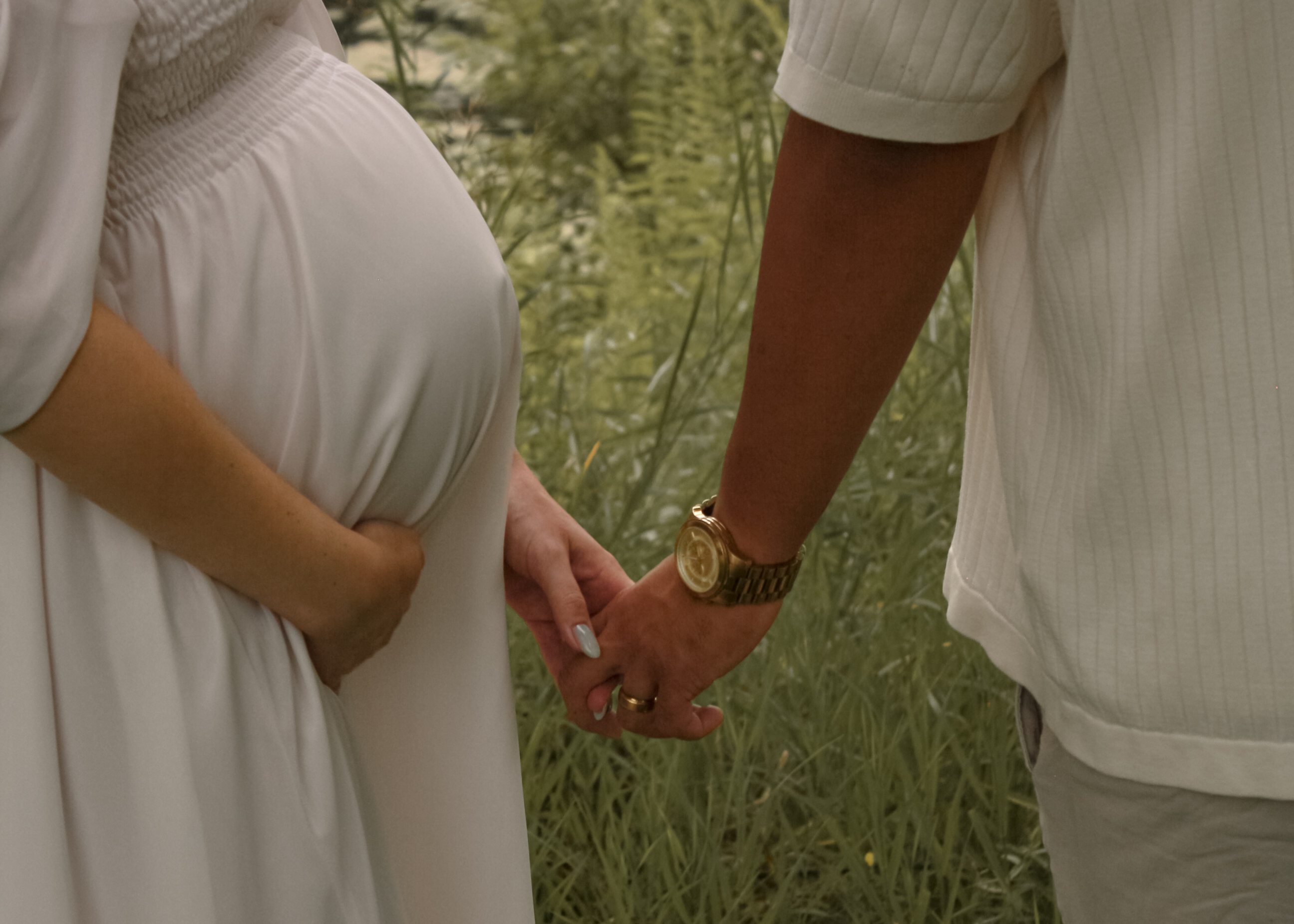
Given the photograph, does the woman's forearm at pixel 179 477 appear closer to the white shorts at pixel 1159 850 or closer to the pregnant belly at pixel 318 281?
the pregnant belly at pixel 318 281

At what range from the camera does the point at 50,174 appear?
0.76 meters

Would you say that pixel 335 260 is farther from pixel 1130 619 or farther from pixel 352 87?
pixel 1130 619

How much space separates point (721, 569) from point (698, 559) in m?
0.03

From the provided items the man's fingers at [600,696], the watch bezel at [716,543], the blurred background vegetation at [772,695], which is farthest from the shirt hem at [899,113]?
the blurred background vegetation at [772,695]

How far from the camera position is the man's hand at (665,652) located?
1264 millimetres

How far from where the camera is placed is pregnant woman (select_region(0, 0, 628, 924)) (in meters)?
0.77

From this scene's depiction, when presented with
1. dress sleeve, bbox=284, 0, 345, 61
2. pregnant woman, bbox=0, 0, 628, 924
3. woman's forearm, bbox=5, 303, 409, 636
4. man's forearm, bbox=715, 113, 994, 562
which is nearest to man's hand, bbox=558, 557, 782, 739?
man's forearm, bbox=715, 113, 994, 562

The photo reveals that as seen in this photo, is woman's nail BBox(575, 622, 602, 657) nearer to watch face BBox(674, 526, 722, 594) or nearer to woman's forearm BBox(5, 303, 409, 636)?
watch face BBox(674, 526, 722, 594)

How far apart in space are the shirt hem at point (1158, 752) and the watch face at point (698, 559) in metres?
0.30

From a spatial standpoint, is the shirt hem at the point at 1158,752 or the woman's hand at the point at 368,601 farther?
the woman's hand at the point at 368,601

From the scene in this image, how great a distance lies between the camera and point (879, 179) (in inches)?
36.9

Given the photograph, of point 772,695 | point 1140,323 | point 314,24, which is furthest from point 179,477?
point 772,695

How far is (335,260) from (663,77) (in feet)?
13.4

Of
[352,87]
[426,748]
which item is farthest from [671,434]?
[352,87]
